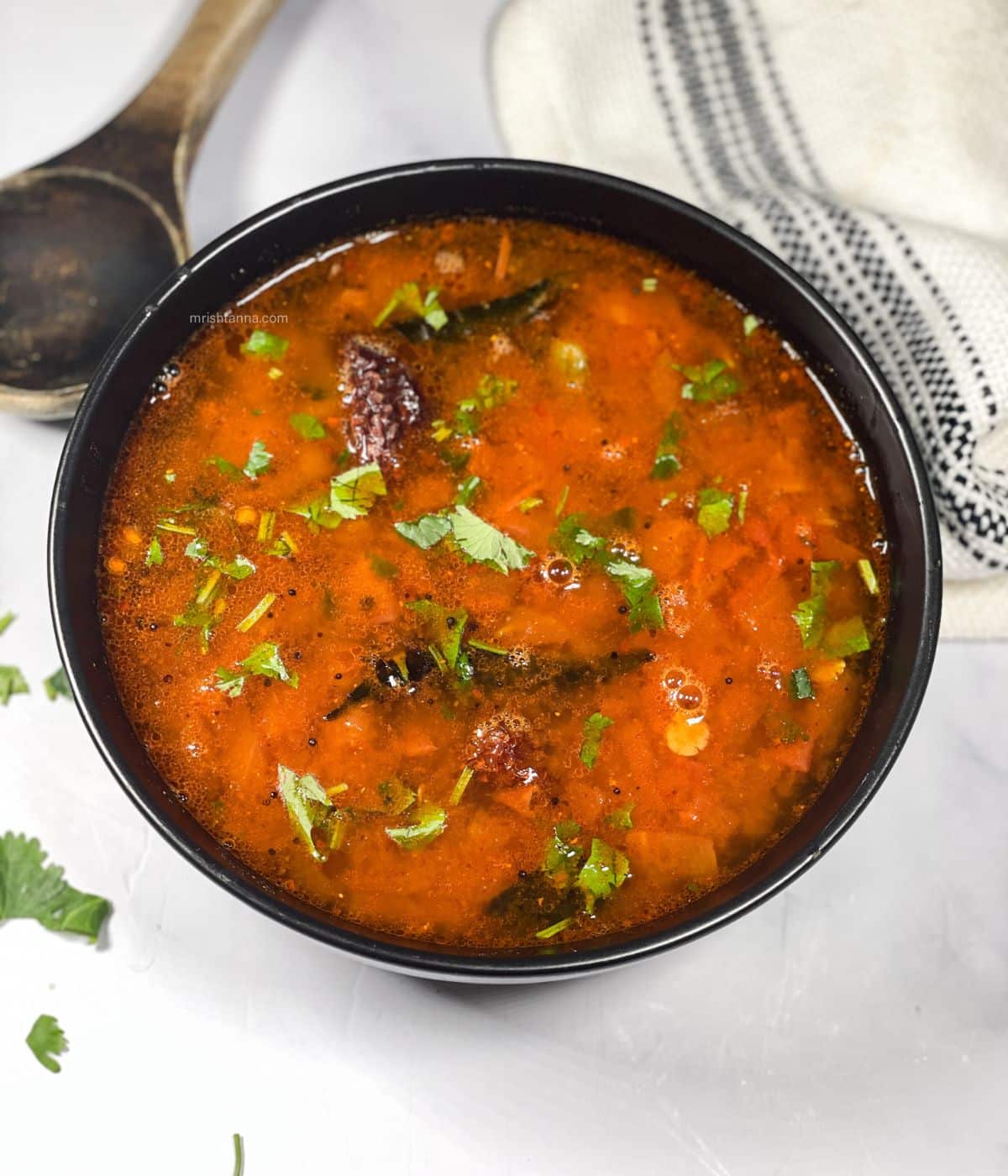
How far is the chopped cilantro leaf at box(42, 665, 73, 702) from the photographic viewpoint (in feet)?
8.57

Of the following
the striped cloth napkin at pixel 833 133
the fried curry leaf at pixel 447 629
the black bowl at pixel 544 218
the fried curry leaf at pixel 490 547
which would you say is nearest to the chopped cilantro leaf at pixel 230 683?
the black bowl at pixel 544 218

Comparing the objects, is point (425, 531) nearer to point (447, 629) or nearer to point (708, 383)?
point (447, 629)

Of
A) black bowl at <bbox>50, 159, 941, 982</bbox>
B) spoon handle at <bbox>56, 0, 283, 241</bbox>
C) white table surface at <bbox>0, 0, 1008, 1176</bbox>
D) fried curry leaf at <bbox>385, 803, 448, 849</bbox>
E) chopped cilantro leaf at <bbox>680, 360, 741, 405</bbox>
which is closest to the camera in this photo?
black bowl at <bbox>50, 159, 941, 982</bbox>

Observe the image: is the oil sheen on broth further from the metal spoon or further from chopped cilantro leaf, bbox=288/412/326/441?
the metal spoon

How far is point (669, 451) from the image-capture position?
2.28 metres

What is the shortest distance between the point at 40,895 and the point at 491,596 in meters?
1.13

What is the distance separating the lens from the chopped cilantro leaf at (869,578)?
2.24 meters

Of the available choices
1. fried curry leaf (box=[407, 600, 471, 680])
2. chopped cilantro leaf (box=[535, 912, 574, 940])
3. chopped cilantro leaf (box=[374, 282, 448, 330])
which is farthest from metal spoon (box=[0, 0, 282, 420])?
chopped cilantro leaf (box=[535, 912, 574, 940])

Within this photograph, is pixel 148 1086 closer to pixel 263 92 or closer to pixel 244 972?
pixel 244 972

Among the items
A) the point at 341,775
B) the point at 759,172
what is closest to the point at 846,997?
the point at 341,775

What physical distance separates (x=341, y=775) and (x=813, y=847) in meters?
0.77

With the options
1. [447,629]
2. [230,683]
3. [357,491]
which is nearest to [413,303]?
[357,491]

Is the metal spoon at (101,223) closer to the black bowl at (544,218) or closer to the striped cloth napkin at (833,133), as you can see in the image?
the black bowl at (544,218)

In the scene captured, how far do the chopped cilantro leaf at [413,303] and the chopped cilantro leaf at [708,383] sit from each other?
1.51ft
